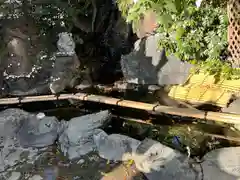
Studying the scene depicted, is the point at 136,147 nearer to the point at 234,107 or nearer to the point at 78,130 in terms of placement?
the point at 78,130

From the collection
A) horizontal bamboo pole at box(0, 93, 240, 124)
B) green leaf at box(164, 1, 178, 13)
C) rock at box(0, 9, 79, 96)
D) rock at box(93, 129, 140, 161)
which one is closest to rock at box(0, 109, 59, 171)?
horizontal bamboo pole at box(0, 93, 240, 124)

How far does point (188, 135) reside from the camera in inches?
219

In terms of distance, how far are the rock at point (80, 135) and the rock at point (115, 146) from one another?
183 millimetres

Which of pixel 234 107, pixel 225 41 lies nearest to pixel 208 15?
pixel 225 41

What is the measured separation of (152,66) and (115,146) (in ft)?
11.8

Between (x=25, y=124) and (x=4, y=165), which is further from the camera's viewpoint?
(x=25, y=124)

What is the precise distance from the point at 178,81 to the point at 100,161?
11.7 feet

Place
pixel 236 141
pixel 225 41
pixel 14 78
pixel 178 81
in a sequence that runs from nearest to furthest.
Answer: pixel 236 141 < pixel 225 41 < pixel 178 81 < pixel 14 78

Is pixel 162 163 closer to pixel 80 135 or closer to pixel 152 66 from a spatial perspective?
pixel 80 135

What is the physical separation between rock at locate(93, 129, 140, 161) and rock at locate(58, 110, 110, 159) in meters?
0.18

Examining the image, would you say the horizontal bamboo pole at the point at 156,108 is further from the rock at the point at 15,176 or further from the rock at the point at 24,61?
the rock at the point at 15,176

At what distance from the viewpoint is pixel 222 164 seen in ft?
14.2

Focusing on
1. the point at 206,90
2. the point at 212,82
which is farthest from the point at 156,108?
the point at 212,82

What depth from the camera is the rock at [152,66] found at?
7.89m
